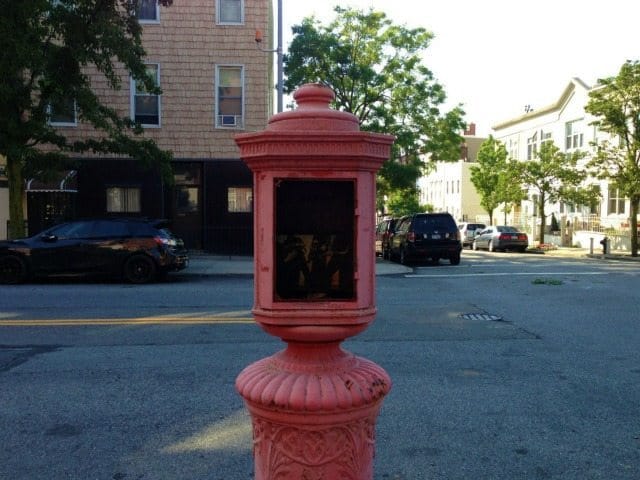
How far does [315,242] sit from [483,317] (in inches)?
285

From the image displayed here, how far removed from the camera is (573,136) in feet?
123

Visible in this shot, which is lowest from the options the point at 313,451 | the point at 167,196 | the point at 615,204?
the point at 313,451

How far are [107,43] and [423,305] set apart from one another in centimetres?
976

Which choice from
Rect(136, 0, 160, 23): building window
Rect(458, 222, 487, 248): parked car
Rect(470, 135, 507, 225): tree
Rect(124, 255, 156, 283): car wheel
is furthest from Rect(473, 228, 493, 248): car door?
Rect(124, 255, 156, 283): car wheel

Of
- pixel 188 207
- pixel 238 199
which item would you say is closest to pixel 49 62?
pixel 188 207

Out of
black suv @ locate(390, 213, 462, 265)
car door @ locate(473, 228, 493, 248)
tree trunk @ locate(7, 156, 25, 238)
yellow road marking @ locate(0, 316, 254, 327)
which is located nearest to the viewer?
yellow road marking @ locate(0, 316, 254, 327)

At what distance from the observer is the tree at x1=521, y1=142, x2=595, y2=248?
103 feet

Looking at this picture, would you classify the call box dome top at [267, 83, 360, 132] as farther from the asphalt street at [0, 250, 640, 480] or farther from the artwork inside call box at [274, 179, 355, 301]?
the asphalt street at [0, 250, 640, 480]

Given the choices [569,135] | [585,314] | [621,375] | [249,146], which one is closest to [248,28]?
[585,314]

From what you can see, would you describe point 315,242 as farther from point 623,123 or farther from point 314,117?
point 623,123

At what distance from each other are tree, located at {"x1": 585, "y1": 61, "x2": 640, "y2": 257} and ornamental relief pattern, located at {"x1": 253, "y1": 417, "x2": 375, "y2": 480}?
2504 cm

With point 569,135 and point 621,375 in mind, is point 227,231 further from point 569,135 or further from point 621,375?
point 569,135

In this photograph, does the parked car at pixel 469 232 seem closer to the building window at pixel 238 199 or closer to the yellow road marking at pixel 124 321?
the building window at pixel 238 199

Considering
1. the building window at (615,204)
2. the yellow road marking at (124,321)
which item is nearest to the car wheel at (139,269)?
the yellow road marking at (124,321)
